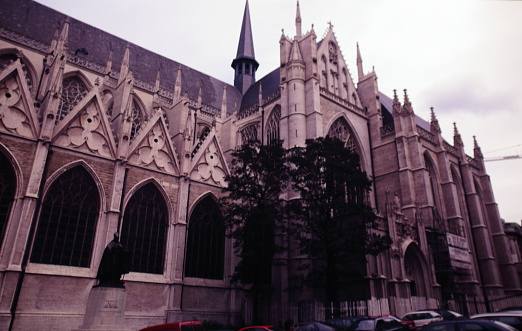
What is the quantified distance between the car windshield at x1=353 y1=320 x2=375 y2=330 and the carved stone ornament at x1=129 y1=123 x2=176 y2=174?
38.8 feet

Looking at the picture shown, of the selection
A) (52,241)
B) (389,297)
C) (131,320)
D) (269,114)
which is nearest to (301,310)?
(389,297)

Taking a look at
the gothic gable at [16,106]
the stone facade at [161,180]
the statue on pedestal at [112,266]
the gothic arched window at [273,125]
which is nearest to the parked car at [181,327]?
the statue on pedestal at [112,266]

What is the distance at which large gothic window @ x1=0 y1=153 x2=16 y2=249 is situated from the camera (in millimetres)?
14083

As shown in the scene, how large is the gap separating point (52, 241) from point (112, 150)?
15.4ft

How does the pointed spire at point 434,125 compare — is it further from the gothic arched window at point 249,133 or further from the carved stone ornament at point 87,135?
the carved stone ornament at point 87,135

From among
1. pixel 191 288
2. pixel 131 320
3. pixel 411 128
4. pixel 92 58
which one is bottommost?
pixel 131 320

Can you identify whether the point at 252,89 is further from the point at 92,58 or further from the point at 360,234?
the point at 360,234

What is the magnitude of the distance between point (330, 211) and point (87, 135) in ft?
38.2

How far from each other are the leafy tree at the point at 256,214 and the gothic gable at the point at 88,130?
604 cm

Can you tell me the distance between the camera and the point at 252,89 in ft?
126

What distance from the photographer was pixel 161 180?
1864 cm

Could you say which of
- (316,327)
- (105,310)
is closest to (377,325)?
(316,327)

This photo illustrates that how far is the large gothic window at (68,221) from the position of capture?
14.8 meters

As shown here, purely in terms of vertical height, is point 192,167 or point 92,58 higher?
point 92,58
